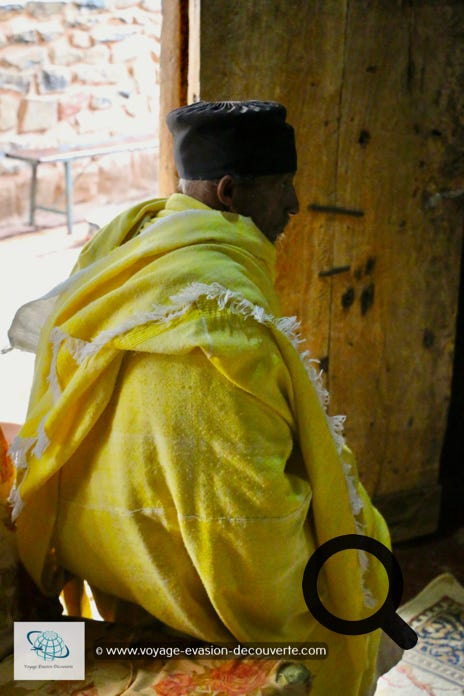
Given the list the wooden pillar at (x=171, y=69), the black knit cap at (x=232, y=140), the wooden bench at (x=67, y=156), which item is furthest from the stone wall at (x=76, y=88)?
the black knit cap at (x=232, y=140)

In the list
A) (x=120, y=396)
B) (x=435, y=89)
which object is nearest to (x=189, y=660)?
(x=120, y=396)

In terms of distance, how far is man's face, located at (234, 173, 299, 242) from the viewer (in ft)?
5.18

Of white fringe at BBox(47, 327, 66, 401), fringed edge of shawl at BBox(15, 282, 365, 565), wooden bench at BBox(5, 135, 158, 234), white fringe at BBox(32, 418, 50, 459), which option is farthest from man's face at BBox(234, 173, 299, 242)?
wooden bench at BBox(5, 135, 158, 234)

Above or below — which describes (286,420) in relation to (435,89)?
below

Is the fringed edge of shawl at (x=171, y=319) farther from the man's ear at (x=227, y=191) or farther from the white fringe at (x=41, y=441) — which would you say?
the man's ear at (x=227, y=191)

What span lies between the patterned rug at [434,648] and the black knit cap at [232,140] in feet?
5.01

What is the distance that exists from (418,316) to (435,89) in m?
0.72

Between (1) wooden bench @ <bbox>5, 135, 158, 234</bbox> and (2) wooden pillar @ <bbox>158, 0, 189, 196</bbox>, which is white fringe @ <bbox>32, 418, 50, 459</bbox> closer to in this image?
(2) wooden pillar @ <bbox>158, 0, 189, 196</bbox>

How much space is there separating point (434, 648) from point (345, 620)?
1.07 m

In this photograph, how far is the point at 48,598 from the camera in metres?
1.65

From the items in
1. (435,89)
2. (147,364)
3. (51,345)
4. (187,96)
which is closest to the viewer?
(147,364)

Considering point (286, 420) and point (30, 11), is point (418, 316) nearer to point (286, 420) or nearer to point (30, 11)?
point (286, 420)

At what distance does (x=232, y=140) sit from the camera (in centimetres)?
154

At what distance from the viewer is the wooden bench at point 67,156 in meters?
5.83
